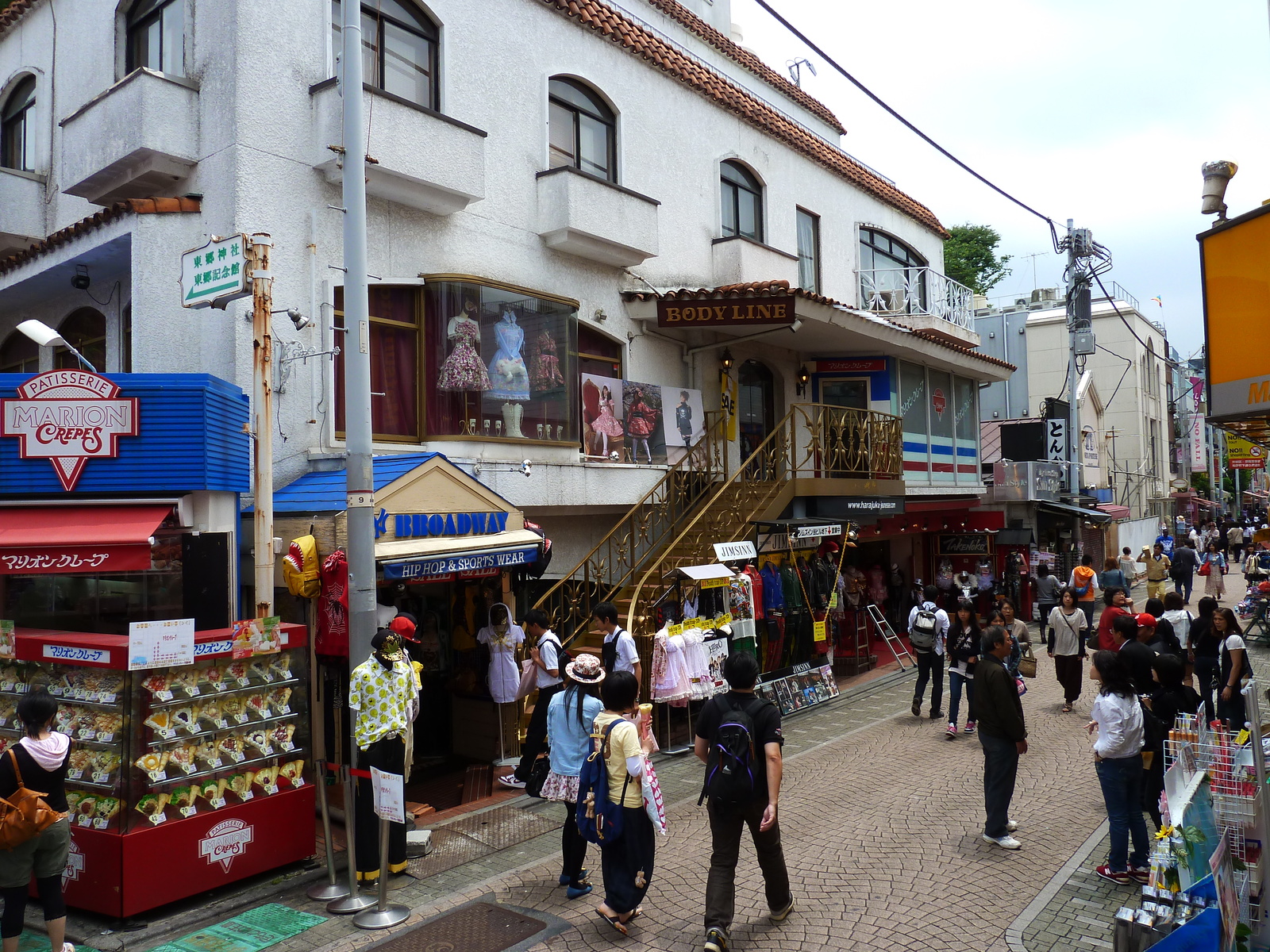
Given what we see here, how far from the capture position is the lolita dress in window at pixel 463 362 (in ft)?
36.7

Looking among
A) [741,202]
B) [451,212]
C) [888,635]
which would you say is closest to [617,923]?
[451,212]

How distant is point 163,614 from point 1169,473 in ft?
174

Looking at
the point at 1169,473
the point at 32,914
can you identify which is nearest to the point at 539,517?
the point at 32,914

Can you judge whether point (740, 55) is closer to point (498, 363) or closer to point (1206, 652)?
point (498, 363)

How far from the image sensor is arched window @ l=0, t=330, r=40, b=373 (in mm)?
13336

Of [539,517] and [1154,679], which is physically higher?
[539,517]

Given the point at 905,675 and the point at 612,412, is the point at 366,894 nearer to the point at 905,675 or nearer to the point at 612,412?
the point at 612,412

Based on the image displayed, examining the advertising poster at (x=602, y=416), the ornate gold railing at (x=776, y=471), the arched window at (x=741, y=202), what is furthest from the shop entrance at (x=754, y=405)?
the advertising poster at (x=602, y=416)

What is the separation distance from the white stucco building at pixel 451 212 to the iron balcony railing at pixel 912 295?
6.65ft

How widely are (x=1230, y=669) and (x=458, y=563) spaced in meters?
7.80

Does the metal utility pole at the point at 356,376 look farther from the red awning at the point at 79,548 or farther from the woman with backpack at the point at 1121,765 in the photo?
the woman with backpack at the point at 1121,765

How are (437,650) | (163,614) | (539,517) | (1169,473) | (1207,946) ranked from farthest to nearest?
1. (1169,473)
2. (539,517)
3. (437,650)
4. (163,614)
5. (1207,946)

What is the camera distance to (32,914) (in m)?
6.71

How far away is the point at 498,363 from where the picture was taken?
1169 centimetres
